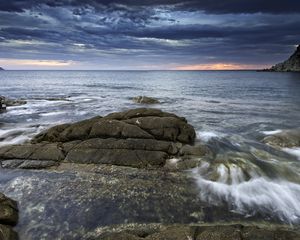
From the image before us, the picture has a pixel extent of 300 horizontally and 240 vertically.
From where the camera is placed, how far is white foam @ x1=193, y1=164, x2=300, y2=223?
10.6 metres

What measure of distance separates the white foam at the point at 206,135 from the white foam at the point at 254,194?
593 cm

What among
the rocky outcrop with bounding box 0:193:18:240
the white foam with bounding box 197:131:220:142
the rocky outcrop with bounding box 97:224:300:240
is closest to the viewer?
the rocky outcrop with bounding box 97:224:300:240

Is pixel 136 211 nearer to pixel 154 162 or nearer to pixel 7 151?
pixel 154 162

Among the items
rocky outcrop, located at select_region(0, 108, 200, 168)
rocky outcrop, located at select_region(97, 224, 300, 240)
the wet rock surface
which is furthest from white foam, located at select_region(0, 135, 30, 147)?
rocky outcrop, located at select_region(97, 224, 300, 240)

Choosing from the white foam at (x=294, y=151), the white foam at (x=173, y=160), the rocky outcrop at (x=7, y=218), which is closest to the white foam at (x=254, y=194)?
the white foam at (x=173, y=160)

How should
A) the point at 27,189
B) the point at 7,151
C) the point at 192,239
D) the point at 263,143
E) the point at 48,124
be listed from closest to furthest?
the point at 192,239 < the point at 27,189 < the point at 7,151 < the point at 263,143 < the point at 48,124

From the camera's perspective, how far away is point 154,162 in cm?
1489

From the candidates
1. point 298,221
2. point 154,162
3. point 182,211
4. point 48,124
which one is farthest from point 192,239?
point 48,124

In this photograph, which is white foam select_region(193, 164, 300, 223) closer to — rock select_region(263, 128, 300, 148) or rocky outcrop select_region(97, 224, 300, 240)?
rocky outcrop select_region(97, 224, 300, 240)

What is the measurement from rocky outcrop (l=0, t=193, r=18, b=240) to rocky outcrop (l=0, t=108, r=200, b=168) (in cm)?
464

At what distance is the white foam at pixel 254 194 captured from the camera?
1063 cm

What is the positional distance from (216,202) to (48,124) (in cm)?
1880

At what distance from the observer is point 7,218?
9336mm

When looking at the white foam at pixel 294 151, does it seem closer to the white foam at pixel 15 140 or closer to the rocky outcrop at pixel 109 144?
the rocky outcrop at pixel 109 144
